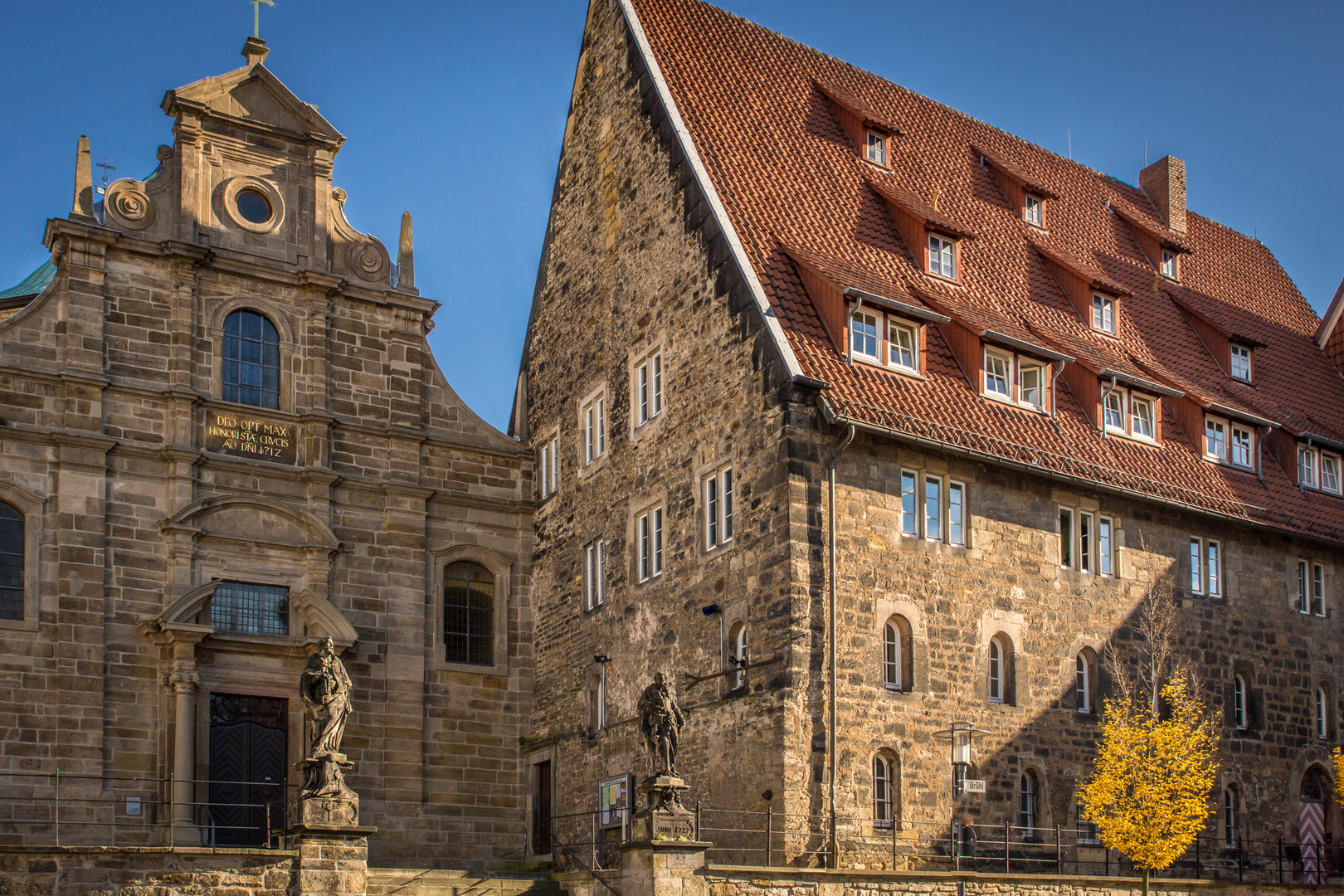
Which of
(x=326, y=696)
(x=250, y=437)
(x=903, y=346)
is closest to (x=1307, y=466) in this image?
(x=903, y=346)

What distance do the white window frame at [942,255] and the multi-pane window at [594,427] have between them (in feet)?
19.7

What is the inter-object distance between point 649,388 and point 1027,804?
28.8 ft

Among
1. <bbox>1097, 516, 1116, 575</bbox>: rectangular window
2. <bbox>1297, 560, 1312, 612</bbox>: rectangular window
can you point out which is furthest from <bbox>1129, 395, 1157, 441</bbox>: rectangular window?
<bbox>1297, 560, 1312, 612</bbox>: rectangular window

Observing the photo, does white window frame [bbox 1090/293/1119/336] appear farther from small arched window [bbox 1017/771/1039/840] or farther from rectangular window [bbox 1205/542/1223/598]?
small arched window [bbox 1017/771/1039/840]

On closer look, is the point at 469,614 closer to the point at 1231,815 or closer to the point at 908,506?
the point at 908,506

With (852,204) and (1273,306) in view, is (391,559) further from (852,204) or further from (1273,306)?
(1273,306)

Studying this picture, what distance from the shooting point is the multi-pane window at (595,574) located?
26.7m

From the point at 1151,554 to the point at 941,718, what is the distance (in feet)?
17.5

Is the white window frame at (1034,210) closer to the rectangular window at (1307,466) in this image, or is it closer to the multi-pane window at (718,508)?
the rectangular window at (1307,466)

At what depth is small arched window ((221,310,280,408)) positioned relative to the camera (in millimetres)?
26906

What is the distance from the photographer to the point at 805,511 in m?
21.6

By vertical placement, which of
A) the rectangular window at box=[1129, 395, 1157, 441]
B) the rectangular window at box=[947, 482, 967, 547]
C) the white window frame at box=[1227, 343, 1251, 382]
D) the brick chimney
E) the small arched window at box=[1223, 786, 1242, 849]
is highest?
the brick chimney

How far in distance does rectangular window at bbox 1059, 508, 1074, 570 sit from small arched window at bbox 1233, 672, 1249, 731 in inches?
161

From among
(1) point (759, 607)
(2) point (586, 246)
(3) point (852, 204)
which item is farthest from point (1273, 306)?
(1) point (759, 607)
